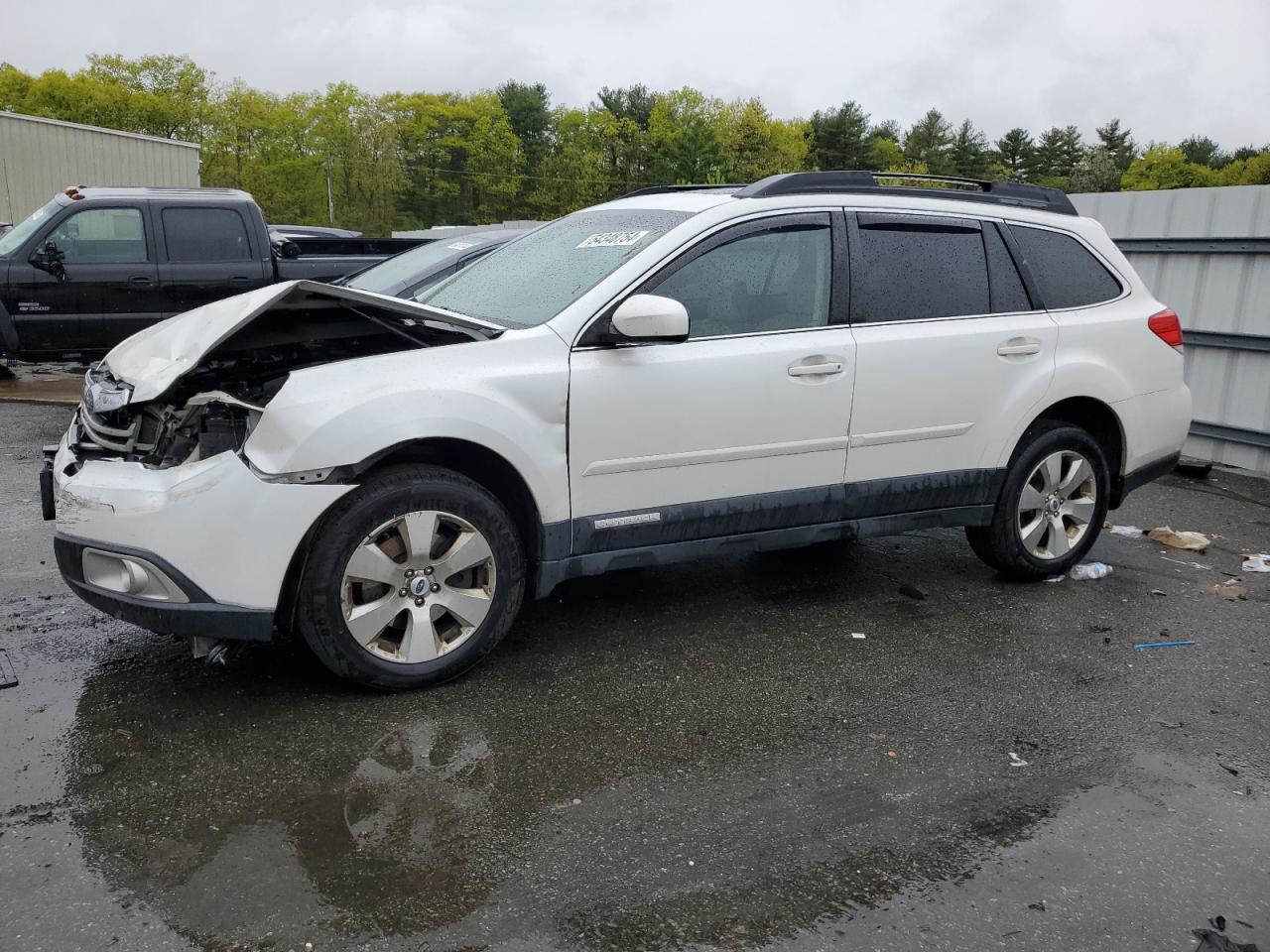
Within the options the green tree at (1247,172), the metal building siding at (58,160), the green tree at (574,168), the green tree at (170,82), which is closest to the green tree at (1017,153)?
the green tree at (1247,172)

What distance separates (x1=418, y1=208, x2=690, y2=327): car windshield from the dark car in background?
300 centimetres

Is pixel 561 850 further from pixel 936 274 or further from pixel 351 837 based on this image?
pixel 936 274

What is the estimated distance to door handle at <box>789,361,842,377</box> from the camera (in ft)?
14.8

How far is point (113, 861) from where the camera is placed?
9.61ft

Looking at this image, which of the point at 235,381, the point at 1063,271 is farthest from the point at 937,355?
the point at 235,381

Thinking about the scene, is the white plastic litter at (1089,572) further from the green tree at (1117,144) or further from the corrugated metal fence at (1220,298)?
the green tree at (1117,144)

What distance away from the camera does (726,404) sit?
436 centimetres

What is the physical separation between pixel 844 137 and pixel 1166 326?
303 feet

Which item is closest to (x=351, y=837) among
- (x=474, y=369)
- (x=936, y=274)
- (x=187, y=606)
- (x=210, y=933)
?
(x=210, y=933)

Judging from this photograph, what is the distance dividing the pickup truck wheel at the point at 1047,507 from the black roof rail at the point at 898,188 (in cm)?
112

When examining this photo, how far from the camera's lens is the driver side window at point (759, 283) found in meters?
4.42

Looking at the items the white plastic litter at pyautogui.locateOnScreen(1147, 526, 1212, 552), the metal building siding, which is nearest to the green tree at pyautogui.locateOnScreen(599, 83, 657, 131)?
the metal building siding

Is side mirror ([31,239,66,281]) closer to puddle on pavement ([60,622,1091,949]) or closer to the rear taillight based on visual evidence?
puddle on pavement ([60,622,1091,949])

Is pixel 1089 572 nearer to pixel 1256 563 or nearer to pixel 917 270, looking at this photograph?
pixel 1256 563
